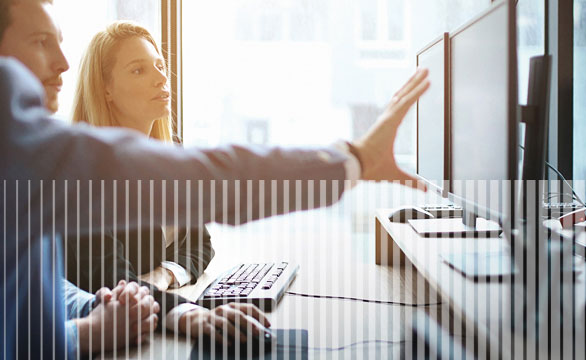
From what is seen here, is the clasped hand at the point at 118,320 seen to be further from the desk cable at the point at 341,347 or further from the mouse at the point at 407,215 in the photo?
the mouse at the point at 407,215

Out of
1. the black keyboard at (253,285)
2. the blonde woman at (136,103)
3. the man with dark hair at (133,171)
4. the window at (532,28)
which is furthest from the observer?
the window at (532,28)

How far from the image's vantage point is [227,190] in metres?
0.48

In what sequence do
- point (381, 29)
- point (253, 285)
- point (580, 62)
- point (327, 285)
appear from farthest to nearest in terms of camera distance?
point (381, 29)
point (580, 62)
point (327, 285)
point (253, 285)

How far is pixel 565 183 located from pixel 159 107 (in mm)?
1199

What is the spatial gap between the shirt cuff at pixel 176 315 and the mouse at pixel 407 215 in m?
0.69

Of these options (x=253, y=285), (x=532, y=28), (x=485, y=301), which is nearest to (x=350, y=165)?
(x=485, y=301)

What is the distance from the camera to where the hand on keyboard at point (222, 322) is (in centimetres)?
73

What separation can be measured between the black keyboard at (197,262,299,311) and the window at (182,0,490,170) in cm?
125

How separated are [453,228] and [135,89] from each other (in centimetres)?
85

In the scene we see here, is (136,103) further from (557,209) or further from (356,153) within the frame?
(557,209)

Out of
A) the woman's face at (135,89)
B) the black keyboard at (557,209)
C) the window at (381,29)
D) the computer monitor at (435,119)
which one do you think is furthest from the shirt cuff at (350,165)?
the window at (381,29)

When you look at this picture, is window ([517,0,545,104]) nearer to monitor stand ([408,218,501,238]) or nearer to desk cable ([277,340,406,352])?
monitor stand ([408,218,501,238])

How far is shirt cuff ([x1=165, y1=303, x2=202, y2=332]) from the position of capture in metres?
0.81

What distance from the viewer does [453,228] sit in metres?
1.19
